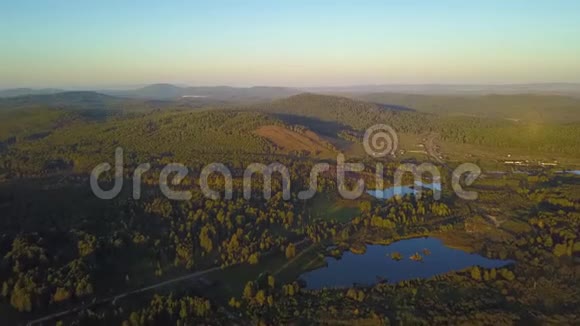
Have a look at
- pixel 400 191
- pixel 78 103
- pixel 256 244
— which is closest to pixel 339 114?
pixel 400 191

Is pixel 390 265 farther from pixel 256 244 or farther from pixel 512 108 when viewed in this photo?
pixel 512 108

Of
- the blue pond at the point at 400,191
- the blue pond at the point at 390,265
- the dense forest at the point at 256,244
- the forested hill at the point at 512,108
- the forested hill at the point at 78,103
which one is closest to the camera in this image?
the dense forest at the point at 256,244

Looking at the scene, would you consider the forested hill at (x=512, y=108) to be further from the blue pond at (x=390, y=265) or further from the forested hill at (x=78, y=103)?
the blue pond at (x=390, y=265)

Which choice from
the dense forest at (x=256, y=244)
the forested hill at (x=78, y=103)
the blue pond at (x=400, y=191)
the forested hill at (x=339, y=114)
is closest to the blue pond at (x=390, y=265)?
the dense forest at (x=256, y=244)

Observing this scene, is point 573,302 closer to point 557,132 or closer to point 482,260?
point 482,260

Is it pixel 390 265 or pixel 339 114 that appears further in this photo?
pixel 339 114

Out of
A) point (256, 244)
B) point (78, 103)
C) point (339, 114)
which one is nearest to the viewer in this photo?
point (256, 244)
